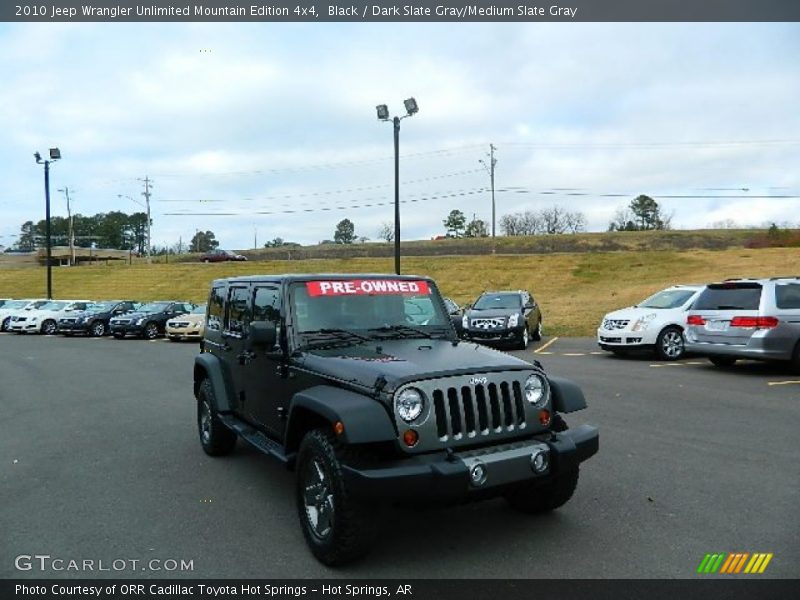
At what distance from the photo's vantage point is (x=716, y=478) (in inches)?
218

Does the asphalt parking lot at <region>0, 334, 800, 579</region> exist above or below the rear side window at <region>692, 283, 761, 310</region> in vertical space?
below

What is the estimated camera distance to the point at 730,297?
1169 cm

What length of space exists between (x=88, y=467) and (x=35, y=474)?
0.46 metres

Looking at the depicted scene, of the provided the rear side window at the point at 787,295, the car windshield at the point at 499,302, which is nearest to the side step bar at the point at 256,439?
the rear side window at the point at 787,295

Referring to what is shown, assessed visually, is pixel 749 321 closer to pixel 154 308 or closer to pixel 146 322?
pixel 146 322

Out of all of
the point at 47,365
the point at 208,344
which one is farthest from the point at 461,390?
the point at 47,365

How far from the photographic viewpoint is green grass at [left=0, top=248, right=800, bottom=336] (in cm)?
3078

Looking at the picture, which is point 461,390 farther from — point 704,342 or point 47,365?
point 47,365

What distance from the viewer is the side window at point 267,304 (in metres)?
5.25

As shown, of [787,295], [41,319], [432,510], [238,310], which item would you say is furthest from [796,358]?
[41,319]

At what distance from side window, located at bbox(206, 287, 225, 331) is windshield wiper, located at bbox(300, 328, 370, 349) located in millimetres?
2095

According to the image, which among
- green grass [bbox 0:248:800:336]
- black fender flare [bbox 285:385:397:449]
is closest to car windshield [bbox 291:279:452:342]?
black fender flare [bbox 285:385:397:449]

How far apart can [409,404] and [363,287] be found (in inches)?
67.1

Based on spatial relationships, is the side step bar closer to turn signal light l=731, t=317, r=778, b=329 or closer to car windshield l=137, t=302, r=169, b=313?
turn signal light l=731, t=317, r=778, b=329
